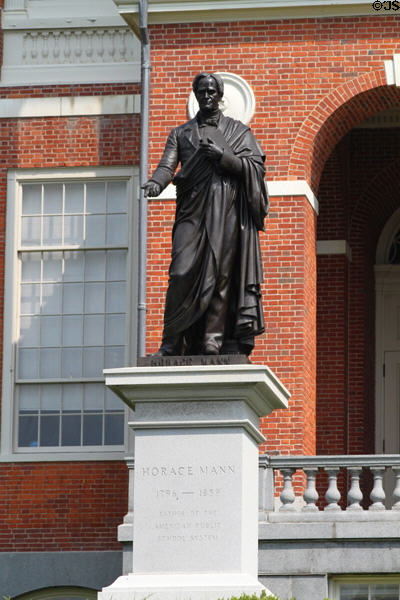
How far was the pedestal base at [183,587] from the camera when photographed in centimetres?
1053

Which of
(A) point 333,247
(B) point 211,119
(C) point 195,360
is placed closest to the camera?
(C) point 195,360

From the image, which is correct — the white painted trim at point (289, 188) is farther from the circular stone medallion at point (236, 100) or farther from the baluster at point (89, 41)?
the baluster at point (89, 41)

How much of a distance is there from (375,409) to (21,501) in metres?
5.66

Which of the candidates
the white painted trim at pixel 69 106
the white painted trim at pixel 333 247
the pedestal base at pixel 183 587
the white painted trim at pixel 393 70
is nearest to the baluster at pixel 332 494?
the white painted trim at pixel 393 70

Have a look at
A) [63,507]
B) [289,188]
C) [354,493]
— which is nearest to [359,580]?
[354,493]

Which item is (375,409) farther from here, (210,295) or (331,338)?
(210,295)

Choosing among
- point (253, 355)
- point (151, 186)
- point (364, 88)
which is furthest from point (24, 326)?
point (151, 186)

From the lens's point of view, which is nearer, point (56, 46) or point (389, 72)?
point (389, 72)

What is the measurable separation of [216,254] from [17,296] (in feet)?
31.7

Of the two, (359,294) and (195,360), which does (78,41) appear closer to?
(359,294)

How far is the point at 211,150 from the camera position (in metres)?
11.4

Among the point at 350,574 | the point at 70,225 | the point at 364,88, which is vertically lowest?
the point at 350,574

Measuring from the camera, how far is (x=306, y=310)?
62.2 feet

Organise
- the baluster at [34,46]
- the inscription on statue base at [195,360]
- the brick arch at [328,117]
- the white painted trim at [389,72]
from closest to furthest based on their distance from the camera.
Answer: the inscription on statue base at [195,360], the brick arch at [328,117], the white painted trim at [389,72], the baluster at [34,46]
